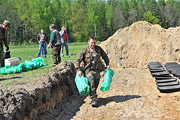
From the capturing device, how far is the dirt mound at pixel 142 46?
1178 cm

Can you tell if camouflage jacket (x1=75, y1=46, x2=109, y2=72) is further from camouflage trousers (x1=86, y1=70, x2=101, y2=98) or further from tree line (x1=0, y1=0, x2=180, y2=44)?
tree line (x1=0, y1=0, x2=180, y2=44)

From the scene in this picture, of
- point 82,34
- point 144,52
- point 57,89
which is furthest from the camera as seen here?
point 82,34

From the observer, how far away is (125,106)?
A: 563 cm

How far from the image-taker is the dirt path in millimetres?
5066

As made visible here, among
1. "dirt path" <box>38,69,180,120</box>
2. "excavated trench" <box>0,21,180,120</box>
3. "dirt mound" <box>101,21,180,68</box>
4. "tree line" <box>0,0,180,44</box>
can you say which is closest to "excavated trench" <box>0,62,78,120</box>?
"excavated trench" <box>0,21,180,120</box>

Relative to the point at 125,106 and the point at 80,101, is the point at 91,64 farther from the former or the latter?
the point at 125,106

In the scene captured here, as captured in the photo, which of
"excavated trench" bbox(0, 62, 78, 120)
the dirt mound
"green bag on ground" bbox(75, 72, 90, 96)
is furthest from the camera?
the dirt mound

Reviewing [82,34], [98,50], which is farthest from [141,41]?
[82,34]

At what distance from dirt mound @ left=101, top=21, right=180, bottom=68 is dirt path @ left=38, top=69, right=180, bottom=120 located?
4693mm

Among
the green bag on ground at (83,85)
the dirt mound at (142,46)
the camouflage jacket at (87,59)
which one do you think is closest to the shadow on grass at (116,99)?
the green bag on ground at (83,85)

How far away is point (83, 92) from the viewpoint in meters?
5.57

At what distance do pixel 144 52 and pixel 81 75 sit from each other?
7.28 m

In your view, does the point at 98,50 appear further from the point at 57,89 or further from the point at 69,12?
the point at 69,12

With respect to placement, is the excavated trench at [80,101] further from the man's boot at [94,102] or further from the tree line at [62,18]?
the tree line at [62,18]
